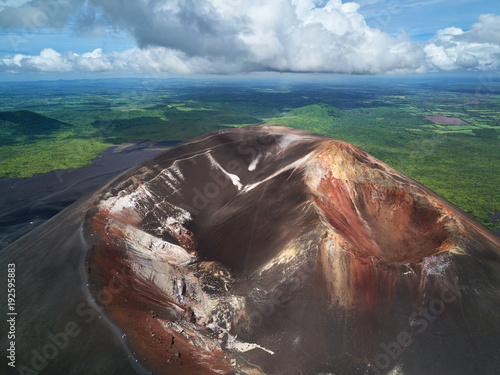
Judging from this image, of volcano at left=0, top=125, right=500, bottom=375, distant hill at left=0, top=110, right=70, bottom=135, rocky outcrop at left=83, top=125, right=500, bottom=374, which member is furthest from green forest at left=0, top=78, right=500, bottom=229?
volcano at left=0, top=125, right=500, bottom=375

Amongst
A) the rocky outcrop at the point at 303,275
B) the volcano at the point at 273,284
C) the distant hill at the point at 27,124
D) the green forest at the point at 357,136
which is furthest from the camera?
the distant hill at the point at 27,124

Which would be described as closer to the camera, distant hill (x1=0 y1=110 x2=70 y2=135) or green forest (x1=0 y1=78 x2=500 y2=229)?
green forest (x1=0 y1=78 x2=500 y2=229)

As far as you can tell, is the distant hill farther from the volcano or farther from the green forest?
the volcano

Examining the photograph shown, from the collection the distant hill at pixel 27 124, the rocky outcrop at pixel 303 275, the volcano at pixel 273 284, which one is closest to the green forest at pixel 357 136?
the distant hill at pixel 27 124

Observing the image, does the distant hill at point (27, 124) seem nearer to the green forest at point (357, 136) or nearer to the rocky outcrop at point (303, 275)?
the green forest at point (357, 136)

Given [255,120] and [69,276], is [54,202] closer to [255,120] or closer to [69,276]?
[69,276]

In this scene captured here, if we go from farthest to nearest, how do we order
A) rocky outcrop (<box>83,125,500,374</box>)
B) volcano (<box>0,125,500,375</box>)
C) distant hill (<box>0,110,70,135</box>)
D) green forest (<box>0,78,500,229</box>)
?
distant hill (<box>0,110,70,135</box>), green forest (<box>0,78,500,229</box>), rocky outcrop (<box>83,125,500,374</box>), volcano (<box>0,125,500,375</box>)

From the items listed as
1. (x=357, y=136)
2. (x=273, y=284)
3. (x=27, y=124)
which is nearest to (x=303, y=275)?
(x=273, y=284)

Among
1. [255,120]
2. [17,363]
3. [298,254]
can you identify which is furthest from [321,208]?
[255,120]
